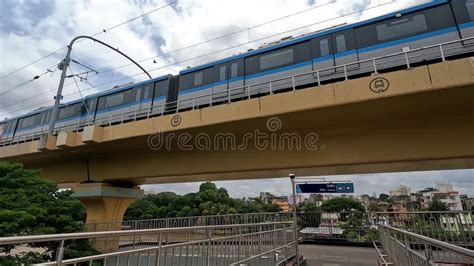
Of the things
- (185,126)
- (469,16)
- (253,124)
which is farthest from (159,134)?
(469,16)

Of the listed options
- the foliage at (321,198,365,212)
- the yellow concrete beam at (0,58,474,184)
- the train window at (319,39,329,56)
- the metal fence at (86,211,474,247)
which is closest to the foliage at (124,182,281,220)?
the metal fence at (86,211,474,247)

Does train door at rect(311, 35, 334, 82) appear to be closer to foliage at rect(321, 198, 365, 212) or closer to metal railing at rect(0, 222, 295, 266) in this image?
metal railing at rect(0, 222, 295, 266)

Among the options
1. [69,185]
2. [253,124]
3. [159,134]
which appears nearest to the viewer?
[253,124]

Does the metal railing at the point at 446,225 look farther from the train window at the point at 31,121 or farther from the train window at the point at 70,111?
the train window at the point at 31,121

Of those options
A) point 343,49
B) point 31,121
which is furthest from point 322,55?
point 31,121

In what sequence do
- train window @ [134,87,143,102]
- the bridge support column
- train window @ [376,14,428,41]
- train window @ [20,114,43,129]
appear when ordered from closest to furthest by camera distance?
1. train window @ [376,14,428,41]
2. the bridge support column
3. train window @ [134,87,143,102]
4. train window @ [20,114,43,129]

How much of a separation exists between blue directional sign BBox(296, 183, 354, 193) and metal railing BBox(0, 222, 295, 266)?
1.89 meters

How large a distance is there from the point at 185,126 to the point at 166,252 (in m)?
7.18

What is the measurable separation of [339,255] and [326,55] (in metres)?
7.40

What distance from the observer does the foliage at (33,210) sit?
8.16 metres

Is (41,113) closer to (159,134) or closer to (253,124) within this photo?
(159,134)

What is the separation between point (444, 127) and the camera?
26.7ft

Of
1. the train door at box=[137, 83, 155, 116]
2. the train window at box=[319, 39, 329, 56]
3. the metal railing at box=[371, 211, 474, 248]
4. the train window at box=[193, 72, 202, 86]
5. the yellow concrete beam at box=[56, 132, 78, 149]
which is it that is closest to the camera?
the metal railing at box=[371, 211, 474, 248]

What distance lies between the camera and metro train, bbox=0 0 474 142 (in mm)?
8117
